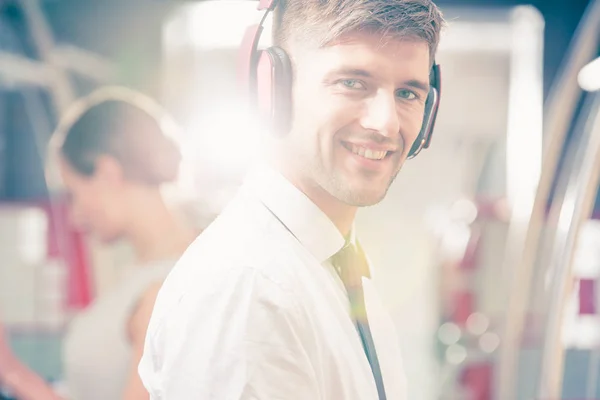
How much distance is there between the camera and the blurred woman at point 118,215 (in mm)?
1262

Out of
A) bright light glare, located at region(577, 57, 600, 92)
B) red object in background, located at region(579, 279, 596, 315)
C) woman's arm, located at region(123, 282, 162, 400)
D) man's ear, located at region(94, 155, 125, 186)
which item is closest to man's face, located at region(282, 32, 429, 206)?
woman's arm, located at region(123, 282, 162, 400)

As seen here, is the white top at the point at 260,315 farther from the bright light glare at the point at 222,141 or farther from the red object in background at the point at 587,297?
the red object in background at the point at 587,297

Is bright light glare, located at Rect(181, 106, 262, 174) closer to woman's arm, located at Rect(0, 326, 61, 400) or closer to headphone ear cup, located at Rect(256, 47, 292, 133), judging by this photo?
headphone ear cup, located at Rect(256, 47, 292, 133)

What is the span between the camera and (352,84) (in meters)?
0.84

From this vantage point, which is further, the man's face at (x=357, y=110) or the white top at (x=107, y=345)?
the white top at (x=107, y=345)

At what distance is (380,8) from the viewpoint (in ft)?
2.75

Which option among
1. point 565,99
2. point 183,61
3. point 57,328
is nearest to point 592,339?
point 565,99

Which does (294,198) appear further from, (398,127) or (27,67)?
(27,67)

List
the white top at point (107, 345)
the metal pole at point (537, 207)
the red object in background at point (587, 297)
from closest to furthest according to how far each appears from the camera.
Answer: the white top at point (107, 345), the metal pole at point (537, 207), the red object in background at point (587, 297)

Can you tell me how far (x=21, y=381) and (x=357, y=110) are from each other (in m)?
1.08

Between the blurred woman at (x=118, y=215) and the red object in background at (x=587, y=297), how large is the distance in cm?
234

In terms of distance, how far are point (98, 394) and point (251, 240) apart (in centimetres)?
60

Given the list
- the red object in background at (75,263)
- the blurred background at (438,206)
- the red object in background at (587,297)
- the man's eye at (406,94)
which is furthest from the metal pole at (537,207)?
the red object in background at (75,263)

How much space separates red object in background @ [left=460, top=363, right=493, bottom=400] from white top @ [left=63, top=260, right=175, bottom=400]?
2.13 meters
